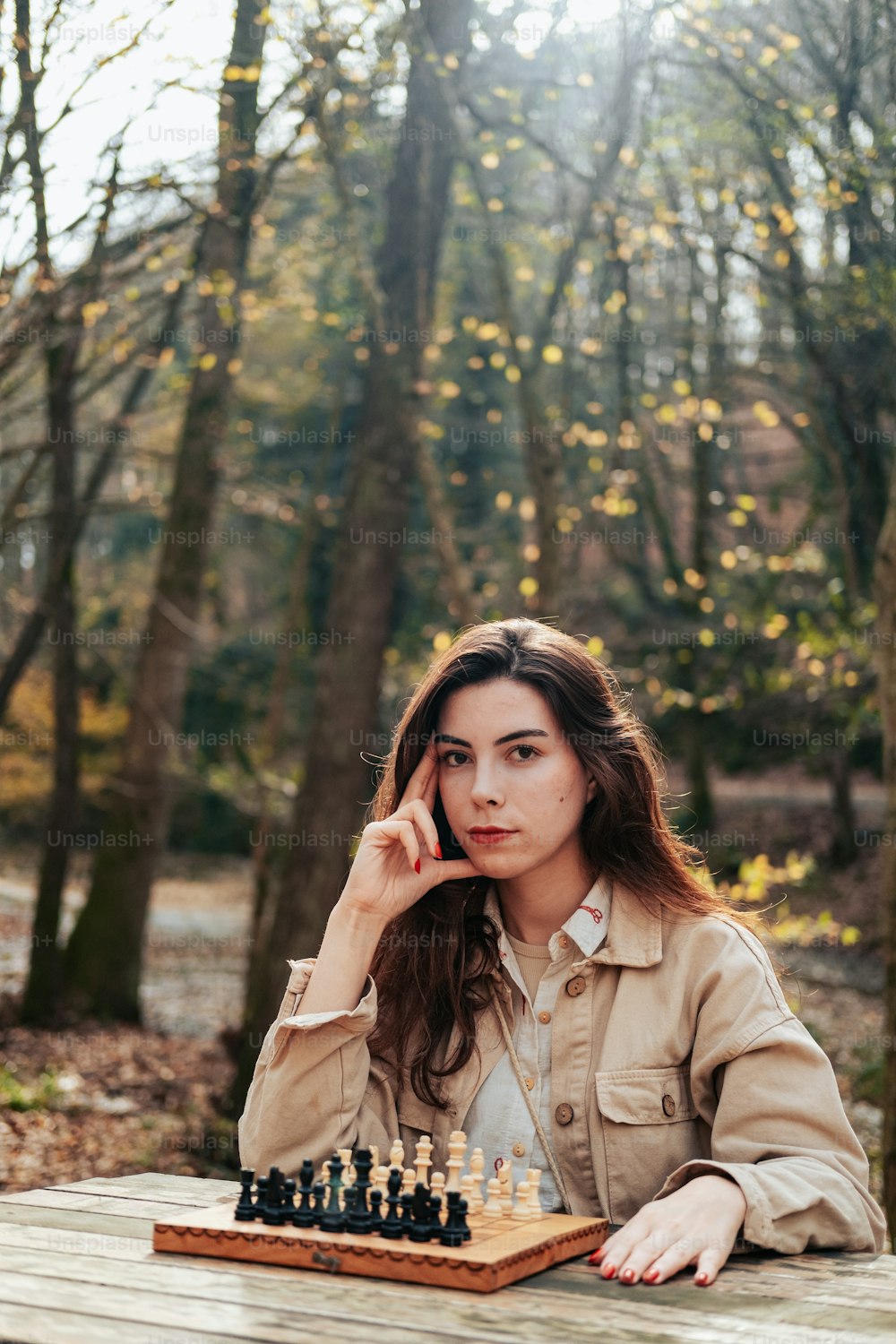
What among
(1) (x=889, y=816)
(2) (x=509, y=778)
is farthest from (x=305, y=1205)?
(1) (x=889, y=816)

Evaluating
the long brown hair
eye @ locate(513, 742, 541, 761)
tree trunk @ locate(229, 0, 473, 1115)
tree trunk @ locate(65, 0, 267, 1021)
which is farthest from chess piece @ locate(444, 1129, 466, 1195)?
tree trunk @ locate(65, 0, 267, 1021)

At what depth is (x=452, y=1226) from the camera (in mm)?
2205

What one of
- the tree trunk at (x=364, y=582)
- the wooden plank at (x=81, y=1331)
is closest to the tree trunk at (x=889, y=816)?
the wooden plank at (x=81, y=1331)

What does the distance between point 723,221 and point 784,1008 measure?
9.30m

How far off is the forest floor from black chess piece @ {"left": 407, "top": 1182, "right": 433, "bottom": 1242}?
1.25 m

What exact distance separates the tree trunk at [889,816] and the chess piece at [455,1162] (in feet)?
9.36

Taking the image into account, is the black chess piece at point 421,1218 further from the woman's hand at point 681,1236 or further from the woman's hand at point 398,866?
the woman's hand at point 398,866

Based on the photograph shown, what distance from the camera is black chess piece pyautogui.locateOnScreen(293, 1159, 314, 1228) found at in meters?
2.30

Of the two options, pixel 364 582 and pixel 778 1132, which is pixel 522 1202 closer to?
pixel 778 1132

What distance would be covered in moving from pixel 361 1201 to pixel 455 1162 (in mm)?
186

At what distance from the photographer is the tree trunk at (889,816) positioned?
4906 mm

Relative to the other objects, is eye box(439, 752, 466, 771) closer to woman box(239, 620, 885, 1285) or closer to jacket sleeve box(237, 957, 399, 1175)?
woman box(239, 620, 885, 1285)

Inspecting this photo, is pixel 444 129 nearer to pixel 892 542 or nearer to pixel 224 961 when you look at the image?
pixel 892 542

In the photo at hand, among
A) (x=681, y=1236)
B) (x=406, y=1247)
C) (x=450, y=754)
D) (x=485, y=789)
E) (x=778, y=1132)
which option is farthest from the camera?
(x=450, y=754)
